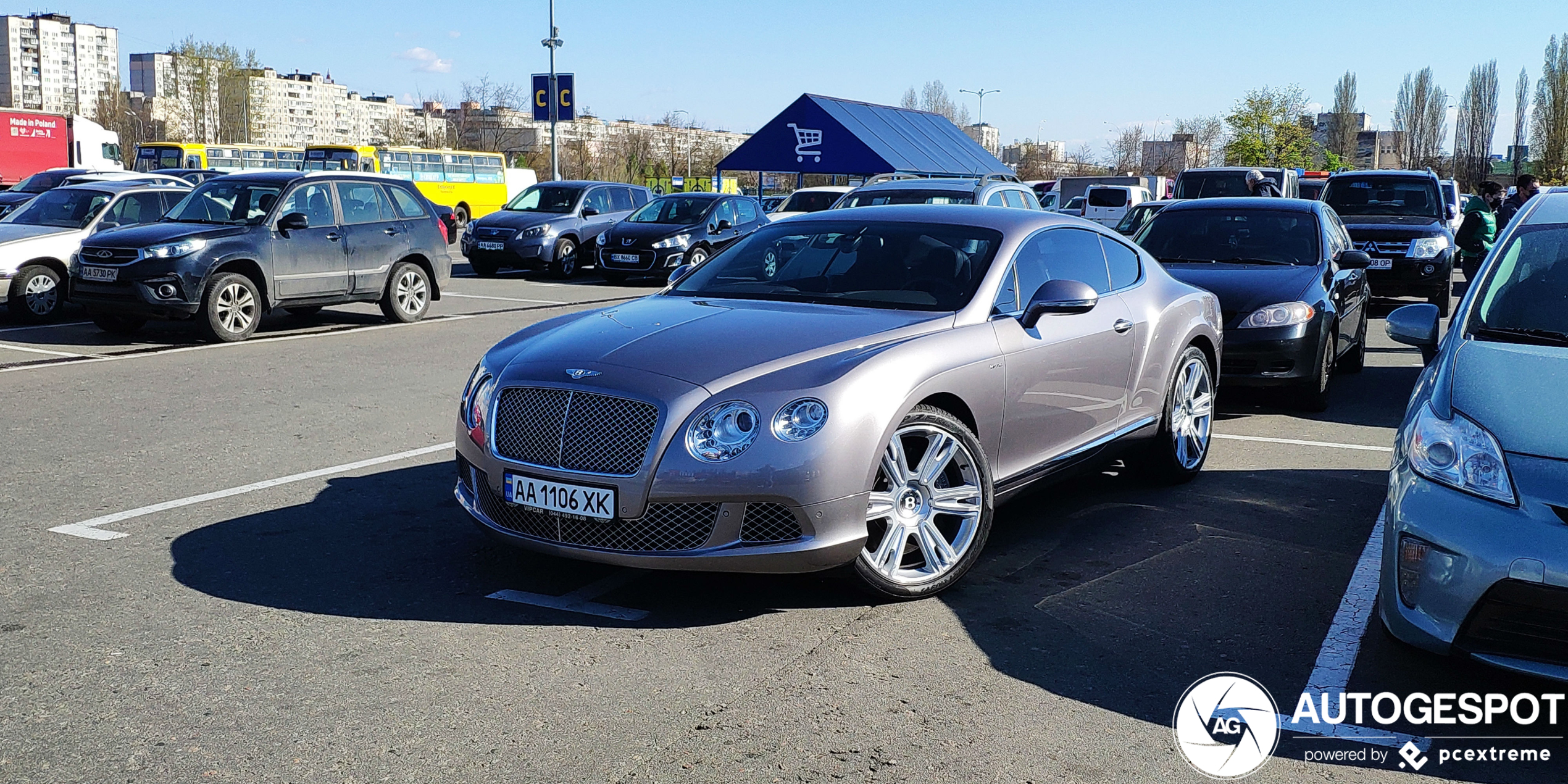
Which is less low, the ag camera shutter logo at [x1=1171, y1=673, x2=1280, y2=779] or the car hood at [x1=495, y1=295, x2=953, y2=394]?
the car hood at [x1=495, y1=295, x2=953, y2=394]

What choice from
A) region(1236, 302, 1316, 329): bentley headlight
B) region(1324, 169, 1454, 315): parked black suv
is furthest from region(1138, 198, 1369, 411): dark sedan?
region(1324, 169, 1454, 315): parked black suv

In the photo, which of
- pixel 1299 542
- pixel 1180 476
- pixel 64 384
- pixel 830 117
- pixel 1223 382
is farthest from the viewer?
pixel 830 117

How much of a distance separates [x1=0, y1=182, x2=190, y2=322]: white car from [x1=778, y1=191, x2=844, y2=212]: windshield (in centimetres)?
1185

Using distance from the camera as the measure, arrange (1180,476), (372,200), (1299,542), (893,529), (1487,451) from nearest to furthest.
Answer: (1487,451)
(893,529)
(1299,542)
(1180,476)
(372,200)

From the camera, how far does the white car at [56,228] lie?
525 inches

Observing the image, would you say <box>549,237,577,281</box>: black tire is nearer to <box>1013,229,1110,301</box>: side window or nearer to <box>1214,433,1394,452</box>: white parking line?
<box>1214,433,1394,452</box>: white parking line

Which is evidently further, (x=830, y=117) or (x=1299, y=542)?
(x=830, y=117)

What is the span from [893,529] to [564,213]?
1839 cm

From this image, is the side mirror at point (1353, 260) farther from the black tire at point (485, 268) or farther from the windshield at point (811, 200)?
the black tire at point (485, 268)

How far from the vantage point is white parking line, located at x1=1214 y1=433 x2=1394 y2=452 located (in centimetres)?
773

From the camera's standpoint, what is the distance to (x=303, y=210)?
43.2ft

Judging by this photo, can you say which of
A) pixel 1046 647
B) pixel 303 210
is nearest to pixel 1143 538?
pixel 1046 647

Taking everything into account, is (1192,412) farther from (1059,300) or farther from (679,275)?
(679,275)

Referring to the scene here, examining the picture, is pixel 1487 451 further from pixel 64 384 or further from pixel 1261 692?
pixel 64 384
